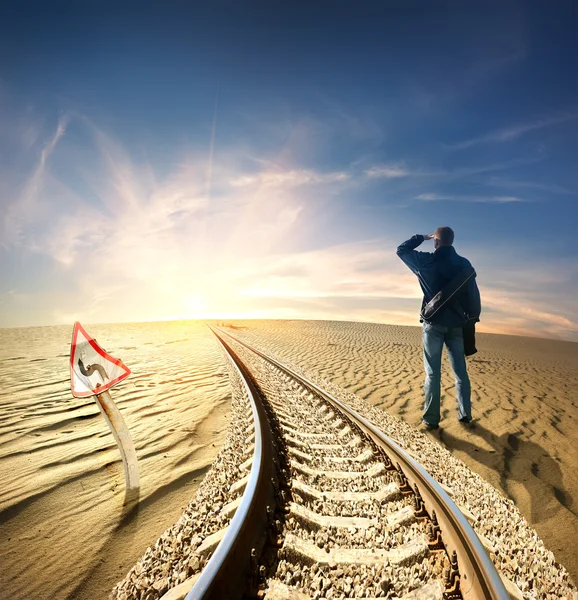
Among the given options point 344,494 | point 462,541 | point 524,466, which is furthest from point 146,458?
point 524,466

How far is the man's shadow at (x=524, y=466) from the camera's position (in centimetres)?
346

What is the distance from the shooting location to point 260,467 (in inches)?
122

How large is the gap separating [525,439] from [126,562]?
5911 millimetres

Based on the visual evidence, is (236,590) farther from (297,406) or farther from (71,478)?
(297,406)

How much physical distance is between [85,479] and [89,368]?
5.25 ft

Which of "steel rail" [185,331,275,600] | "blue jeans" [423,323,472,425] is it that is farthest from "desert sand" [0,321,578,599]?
"steel rail" [185,331,275,600]

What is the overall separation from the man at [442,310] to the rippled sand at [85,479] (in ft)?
12.3

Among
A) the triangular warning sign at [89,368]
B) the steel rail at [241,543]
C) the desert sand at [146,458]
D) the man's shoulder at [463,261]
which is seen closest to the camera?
the steel rail at [241,543]

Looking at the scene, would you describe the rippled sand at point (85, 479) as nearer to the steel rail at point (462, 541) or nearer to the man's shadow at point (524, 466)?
the steel rail at point (462, 541)

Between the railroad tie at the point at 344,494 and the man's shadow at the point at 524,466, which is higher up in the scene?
the railroad tie at the point at 344,494

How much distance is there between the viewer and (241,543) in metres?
2.02

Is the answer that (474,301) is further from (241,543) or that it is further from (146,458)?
(146,458)

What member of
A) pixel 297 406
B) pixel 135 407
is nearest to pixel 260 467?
pixel 297 406

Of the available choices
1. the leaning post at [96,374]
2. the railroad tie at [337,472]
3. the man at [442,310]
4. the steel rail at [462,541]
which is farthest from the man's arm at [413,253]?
the leaning post at [96,374]
